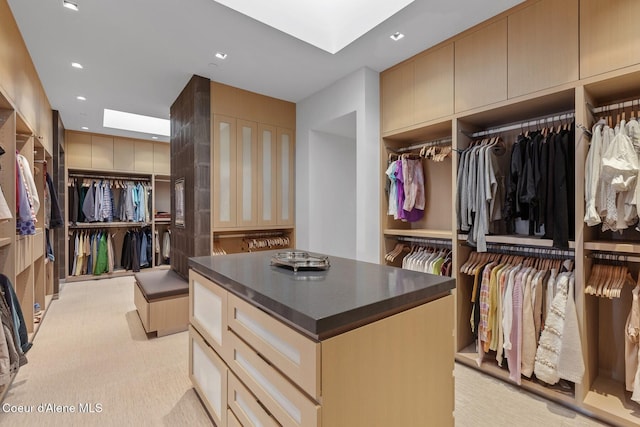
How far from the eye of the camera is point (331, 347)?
3.15 feet

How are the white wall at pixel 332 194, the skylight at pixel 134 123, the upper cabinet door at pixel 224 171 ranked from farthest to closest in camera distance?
the skylight at pixel 134 123, the white wall at pixel 332 194, the upper cabinet door at pixel 224 171

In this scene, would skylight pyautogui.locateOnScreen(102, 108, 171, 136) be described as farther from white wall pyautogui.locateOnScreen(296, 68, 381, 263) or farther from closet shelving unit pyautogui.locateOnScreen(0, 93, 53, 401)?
white wall pyautogui.locateOnScreen(296, 68, 381, 263)

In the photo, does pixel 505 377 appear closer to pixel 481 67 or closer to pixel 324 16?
pixel 481 67

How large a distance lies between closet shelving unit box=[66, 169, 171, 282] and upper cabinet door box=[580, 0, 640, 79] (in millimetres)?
6522

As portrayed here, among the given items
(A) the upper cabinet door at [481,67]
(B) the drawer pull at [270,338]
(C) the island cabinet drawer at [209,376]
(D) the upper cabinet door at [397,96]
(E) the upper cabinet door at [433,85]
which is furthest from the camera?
(D) the upper cabinet door at [397,96]

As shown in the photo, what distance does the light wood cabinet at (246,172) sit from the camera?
3758mm

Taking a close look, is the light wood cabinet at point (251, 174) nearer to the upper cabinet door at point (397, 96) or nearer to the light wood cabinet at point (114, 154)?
the upper cabinet door at point (397, 96)

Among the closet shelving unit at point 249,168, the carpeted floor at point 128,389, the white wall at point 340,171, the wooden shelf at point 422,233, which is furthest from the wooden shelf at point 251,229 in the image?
the wooden shelf at point 422,233

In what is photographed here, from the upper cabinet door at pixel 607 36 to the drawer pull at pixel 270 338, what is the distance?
2374 millimetres

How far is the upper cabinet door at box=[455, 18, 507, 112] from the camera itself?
2324mm

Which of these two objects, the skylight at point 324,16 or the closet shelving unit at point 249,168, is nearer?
the skylight at point 324,16

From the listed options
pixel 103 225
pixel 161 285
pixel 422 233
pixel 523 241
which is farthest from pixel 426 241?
pixel 103 225

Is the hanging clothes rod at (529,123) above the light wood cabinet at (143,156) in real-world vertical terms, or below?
below

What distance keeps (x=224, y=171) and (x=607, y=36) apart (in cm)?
343
